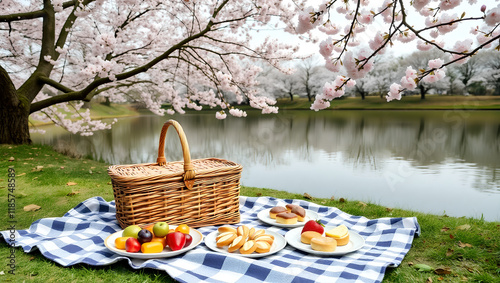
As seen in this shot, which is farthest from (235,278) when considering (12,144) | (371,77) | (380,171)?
(371,77)

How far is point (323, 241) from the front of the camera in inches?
91.0

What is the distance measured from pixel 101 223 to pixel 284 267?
1628mm

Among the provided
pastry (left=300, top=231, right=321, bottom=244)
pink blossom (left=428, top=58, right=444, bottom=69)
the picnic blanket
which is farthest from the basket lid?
pink blossom (left=428, top=58, right=444, bottom=69)

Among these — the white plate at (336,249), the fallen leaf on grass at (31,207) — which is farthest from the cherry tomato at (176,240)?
the fallen leaf on grass at (31,207)

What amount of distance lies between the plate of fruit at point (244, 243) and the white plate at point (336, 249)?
0.08m

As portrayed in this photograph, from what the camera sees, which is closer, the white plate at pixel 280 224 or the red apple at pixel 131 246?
the red apple at pixel 131 246

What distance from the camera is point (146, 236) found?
2219mm

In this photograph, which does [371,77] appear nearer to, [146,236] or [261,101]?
[261,101]

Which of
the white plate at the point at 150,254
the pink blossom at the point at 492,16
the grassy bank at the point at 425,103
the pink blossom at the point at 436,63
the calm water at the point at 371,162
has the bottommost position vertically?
the calm water at the point at 371,162

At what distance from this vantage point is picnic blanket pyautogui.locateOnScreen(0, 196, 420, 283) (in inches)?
77.8

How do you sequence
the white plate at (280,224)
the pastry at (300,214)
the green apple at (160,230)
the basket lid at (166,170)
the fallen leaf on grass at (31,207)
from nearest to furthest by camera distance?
1. the green apple at (160,230)
2. the basket lid at (166,170)
3. the white plate at (280,224)
4. the pastry at (300,214)
5. the fallen leaf on grass at (31,207)

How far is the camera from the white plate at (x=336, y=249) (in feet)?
7.50

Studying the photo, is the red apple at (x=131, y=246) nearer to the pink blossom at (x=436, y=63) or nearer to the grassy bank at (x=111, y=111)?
the pink blossom at (x=436, y=63)

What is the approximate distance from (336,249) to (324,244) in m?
0.12
